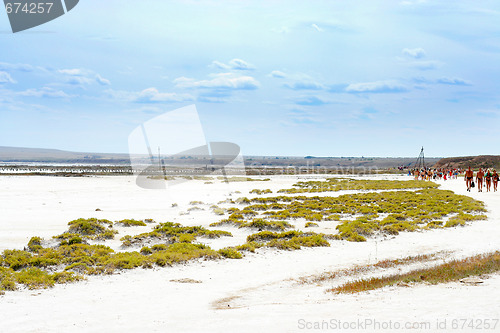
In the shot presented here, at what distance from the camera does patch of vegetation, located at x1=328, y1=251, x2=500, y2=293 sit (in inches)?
372

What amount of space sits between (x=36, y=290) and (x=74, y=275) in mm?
1501

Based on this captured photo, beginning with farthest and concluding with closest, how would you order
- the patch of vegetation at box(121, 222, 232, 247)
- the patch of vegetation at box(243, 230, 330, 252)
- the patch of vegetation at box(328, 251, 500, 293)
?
the patch of vegetation at box(121, 222, 232, 247)
the patch of vegetation at box(243, 230, 330, 252)
the patch of vegetation at box(328, 251, 500, 293)

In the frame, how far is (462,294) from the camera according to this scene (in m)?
8.36

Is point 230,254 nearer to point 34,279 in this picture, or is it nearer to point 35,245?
point 34,279

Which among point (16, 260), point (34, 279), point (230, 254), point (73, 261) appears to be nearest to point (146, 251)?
point (73, 261)

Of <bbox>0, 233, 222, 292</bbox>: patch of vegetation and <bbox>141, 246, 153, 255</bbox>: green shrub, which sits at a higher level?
<bbox>0, 233, 222, 292</bbox>: patch of vegetation

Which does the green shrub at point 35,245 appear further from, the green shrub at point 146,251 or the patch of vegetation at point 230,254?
the patch of vegetation at point 230,254

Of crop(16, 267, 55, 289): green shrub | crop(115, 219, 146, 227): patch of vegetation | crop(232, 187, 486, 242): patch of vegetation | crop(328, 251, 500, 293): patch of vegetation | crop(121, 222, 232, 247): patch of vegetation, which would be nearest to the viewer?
crop(328, 251, 500, 293): patch of vegetation

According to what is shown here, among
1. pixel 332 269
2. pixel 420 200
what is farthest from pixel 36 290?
pixel 420 200

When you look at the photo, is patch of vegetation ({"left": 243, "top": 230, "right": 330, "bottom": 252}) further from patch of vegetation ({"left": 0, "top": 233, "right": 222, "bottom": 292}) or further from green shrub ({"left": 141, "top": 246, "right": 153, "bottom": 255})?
green shrub ({"left": 141, "top": 246, "right": 153, "bottom": 255})

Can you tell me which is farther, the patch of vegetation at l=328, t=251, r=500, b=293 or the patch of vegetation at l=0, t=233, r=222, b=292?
the patch of vegetation at l=0, t=233, r=222, b=292

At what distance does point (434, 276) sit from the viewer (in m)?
9.88

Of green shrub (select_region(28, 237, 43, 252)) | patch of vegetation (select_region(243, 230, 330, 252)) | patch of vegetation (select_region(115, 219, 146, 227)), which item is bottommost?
patch of vegetation (select_region(243, 230, 330, 252))

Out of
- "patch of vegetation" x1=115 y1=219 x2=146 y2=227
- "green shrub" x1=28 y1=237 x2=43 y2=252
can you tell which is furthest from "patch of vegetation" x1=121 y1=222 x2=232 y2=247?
"green shrub" x1=28 y1=237 x2=43 y2=252
